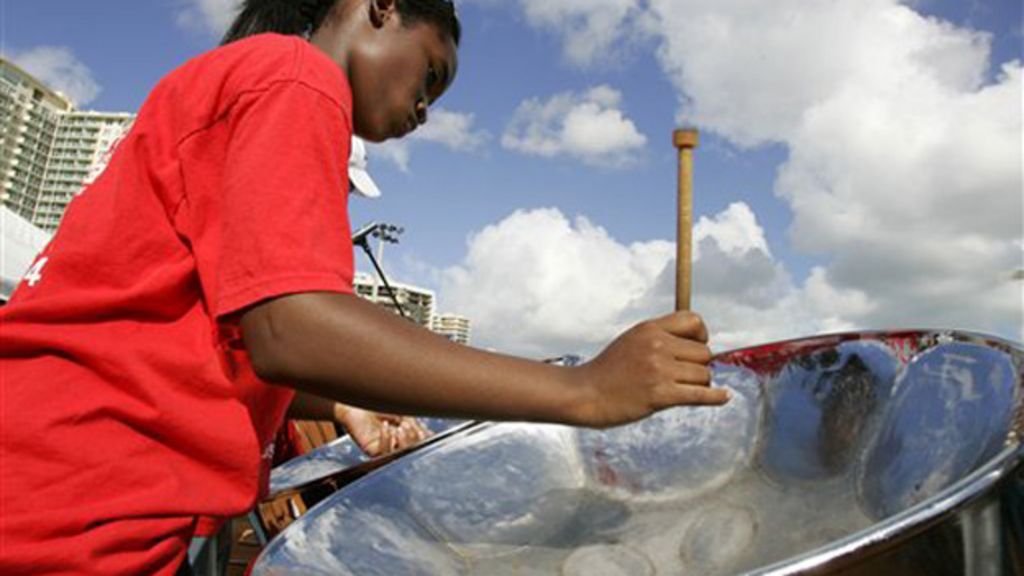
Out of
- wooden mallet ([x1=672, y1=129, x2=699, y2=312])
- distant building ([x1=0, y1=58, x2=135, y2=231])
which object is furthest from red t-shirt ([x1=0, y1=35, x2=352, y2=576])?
distant building ([x1=0, y1=58, x2=135, y2=231])

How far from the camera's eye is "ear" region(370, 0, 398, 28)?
826 mm

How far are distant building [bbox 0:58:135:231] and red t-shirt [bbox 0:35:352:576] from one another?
38.9 meters

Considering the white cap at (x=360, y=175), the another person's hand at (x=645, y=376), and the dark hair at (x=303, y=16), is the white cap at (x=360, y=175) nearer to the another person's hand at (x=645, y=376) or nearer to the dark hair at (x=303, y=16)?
the dark hair at (x=303, y=16)

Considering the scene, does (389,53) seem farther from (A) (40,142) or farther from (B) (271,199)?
(A) (40,142)

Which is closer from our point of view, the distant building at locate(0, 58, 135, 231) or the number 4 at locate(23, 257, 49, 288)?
the number 4 at locate(23, 257, 49, 288)

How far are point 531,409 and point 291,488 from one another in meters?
0.81

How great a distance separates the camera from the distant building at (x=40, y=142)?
4114 cm

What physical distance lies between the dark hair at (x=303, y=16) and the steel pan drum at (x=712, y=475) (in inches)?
23.6

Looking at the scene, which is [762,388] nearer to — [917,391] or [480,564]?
[917,391]

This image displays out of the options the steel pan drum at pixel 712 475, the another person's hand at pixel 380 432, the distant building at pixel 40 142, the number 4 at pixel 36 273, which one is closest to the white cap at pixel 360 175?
the another person's hand at pixel 380 432

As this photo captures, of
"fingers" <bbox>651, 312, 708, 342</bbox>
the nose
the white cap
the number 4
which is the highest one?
the white cap

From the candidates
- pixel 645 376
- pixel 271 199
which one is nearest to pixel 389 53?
pixel 271 199

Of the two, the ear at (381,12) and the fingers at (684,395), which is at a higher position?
the ear at (381,12)

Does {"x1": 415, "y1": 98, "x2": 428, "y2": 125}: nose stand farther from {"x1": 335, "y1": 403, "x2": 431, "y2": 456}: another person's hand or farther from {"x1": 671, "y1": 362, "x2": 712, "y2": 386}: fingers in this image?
{"x1": 335, "y1": 403, "x2": 431, "y2": 456}: another person's hand
